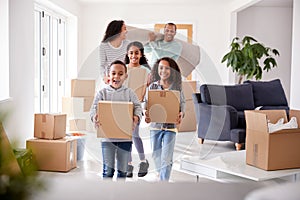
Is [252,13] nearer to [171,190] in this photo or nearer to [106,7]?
[106,7]

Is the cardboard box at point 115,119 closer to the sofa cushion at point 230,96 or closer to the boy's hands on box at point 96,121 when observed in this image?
the boy's hands on box at point 96,121

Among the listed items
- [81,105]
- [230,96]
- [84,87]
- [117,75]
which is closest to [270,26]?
[230,96]

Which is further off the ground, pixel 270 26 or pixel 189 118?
pixel 270 26

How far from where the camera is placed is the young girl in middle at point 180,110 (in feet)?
10.7

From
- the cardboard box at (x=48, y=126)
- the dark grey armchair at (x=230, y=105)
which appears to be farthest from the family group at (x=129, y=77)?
the dark grey armchair at (x=230, y=105)

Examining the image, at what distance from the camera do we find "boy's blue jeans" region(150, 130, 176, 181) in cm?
333

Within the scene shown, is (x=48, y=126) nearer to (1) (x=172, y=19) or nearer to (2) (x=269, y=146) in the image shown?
(2) (x=269, y=146)

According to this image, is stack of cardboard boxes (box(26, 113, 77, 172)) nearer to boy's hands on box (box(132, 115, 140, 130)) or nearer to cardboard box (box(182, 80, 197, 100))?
boy's hands on box (box(132, 115, 140, 130))

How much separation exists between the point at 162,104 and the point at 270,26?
22.1 ft

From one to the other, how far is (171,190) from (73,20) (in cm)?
791

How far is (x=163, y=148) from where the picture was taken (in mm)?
3338

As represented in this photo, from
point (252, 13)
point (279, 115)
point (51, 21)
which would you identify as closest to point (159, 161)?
point (279, 115)

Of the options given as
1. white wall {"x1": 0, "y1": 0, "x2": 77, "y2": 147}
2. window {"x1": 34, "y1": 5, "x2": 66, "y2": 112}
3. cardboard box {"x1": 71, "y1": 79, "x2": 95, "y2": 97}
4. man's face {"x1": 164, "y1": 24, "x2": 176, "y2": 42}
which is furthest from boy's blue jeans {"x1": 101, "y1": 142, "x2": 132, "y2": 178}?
window {"x1": 34, "y1": 5, "x2": 66, "y2": 112}

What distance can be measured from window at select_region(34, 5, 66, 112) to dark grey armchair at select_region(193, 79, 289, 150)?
2351 millimetres
